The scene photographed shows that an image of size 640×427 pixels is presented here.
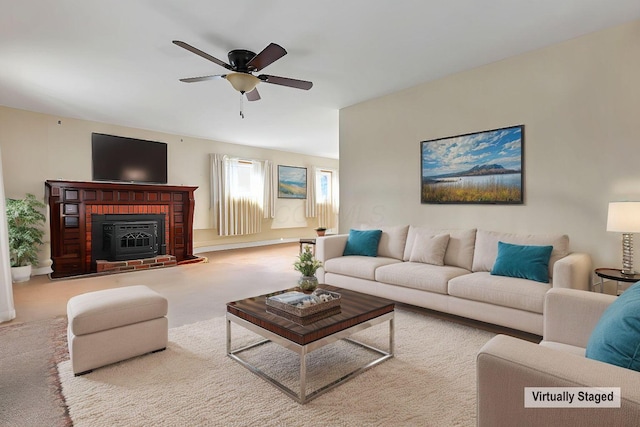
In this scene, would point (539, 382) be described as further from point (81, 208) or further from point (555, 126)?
point (81, 208)

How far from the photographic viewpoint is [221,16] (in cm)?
269

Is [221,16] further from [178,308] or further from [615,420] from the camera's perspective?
[615,420]

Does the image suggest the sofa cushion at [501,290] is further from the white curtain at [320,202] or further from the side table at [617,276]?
the white curtain at [320,202]

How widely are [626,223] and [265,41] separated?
3.35 m

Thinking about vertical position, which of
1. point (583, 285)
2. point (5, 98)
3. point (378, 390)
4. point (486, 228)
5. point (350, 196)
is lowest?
point (378, 390)

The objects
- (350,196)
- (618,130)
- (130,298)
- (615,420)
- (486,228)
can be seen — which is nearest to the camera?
(615,420)

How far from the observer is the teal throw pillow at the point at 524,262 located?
9.27 feet

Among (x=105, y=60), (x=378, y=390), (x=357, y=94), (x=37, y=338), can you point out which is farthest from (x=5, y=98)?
(x=378, y=390)

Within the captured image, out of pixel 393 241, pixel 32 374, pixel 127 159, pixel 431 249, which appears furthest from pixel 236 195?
pixel 32 374

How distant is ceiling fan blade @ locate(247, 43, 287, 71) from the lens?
2.54 metres

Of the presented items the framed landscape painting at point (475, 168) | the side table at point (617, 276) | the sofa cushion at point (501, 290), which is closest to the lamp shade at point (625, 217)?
the side table at point (617, 276)

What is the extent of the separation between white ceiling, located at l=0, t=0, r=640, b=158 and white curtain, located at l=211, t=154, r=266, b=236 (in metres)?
2.82

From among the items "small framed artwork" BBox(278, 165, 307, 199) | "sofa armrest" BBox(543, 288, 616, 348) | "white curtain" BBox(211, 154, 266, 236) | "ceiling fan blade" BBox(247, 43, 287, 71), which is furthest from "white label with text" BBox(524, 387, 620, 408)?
"small framed artwork" BBox(278, 165, 307, 199)

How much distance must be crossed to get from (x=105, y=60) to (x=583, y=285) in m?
4.98
